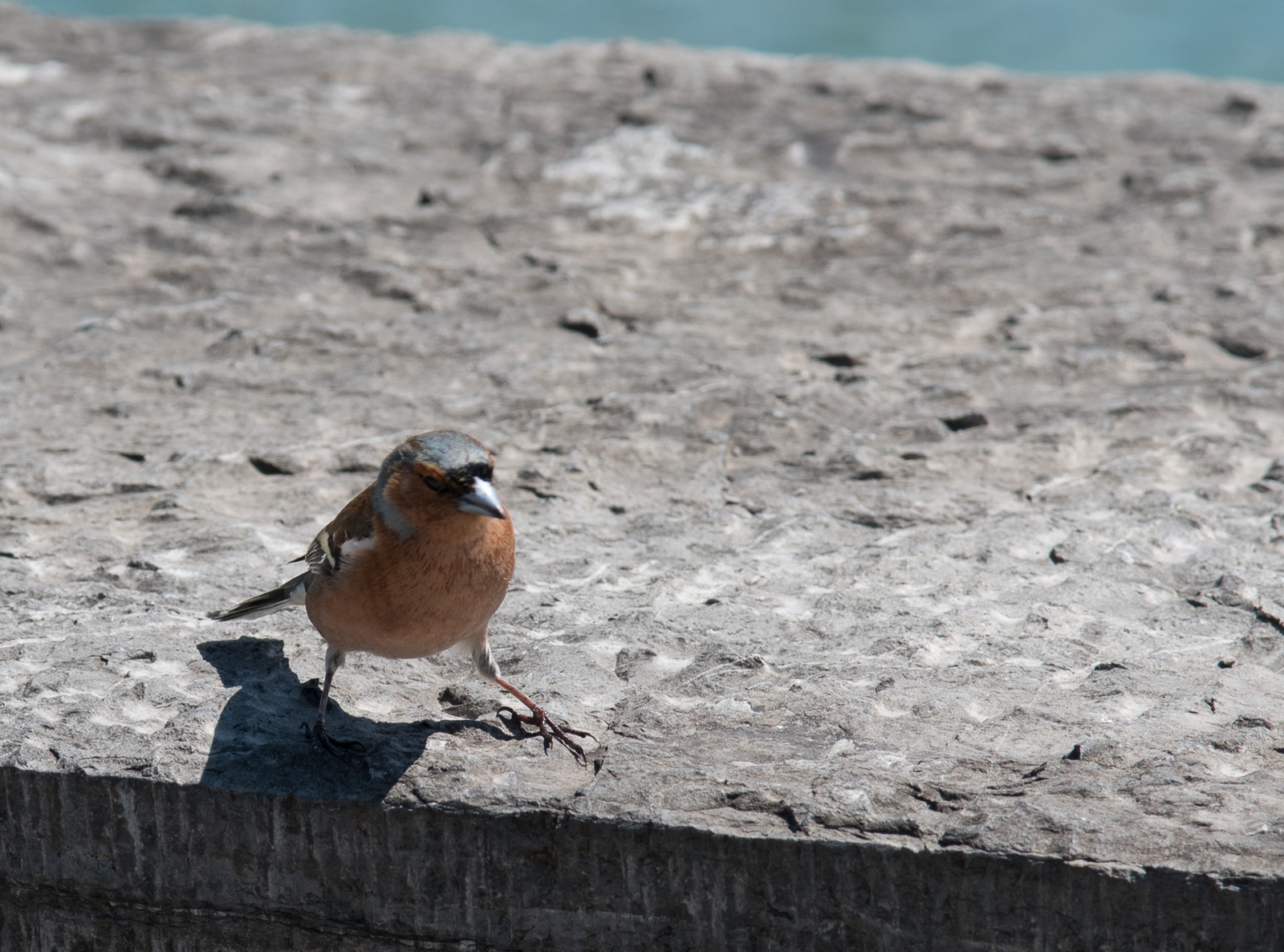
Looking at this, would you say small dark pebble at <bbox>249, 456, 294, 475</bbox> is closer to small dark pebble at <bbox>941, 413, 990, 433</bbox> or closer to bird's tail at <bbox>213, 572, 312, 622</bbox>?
bird's tail at <bbox>213, 572, 312, 622</bbox>

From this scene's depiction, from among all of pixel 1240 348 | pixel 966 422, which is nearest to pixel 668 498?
pixel 966 422

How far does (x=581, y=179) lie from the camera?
6.72m

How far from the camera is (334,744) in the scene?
2840 millimetres

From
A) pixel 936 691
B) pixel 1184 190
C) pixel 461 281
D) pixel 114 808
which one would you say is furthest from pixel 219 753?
pixel 1184 190

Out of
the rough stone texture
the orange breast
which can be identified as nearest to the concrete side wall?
the rough stone texture

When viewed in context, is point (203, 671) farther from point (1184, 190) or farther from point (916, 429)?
point (1184, 190)

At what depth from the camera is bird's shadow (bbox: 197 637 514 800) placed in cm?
274

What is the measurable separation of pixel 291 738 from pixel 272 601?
44 cm

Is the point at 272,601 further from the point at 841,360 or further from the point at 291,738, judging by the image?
the point at 841,360

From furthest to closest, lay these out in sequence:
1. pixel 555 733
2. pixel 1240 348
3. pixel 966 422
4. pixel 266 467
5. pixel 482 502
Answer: pixel 1240 348 → pixel 966 422 → pixel 266 467 → pixel 555 733 → pixel 482 502

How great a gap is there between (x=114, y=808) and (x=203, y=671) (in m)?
0.44

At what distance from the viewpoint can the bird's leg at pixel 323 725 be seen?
112 inches

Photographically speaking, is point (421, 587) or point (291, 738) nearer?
point (421, 587)

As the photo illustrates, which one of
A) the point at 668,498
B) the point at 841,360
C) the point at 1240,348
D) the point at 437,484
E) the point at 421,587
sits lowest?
the point at 421,587
